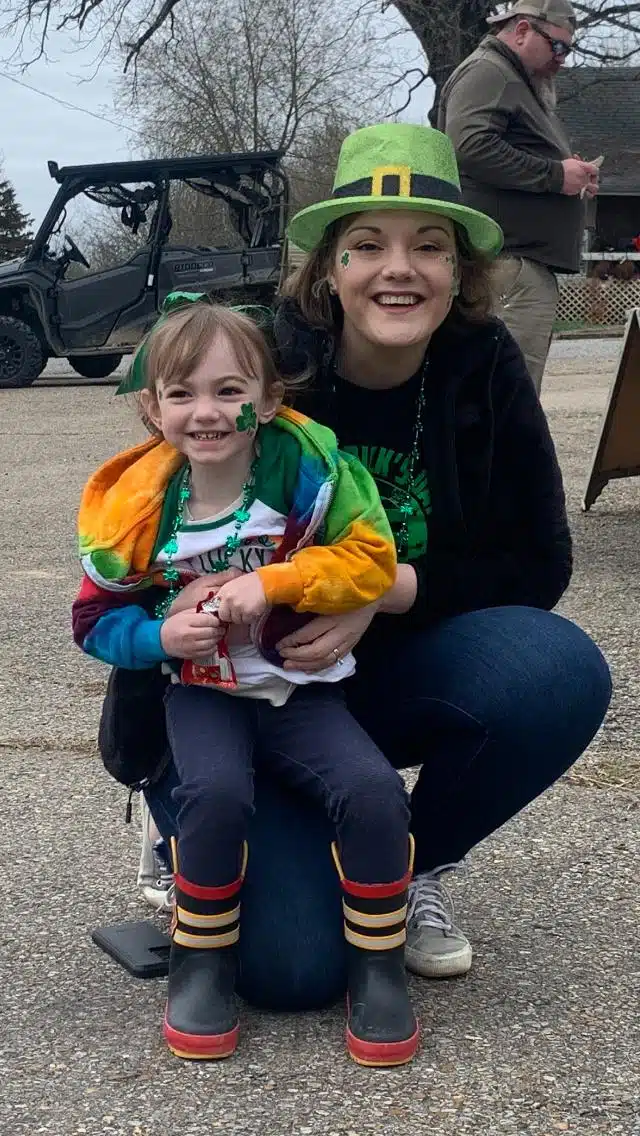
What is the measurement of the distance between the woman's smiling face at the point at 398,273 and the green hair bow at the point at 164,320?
0.14 meters

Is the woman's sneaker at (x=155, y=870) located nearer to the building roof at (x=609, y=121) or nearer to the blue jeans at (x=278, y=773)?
the blue jeans at (x=278, y=773)

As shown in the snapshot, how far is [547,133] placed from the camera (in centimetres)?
524

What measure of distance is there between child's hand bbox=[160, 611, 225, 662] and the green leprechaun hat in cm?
68

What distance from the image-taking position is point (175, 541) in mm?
2102

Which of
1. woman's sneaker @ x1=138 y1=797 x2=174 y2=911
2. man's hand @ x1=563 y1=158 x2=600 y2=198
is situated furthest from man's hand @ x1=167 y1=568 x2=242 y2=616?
man's hand @ x1=563 y1=158 x2=600 y2=198

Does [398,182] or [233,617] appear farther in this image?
[398,182]

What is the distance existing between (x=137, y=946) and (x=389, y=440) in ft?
2.95

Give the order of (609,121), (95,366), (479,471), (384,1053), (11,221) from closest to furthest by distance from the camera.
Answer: (384,1053) < (479,471) < (95,366) < (609,121) < (11,221)

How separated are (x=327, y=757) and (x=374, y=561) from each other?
285 millimetres

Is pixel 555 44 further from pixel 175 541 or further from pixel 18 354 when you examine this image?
pixel 18 354

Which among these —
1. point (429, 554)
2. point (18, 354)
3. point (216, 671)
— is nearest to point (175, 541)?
point (216, 671)

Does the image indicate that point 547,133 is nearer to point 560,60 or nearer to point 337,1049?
point 560,60

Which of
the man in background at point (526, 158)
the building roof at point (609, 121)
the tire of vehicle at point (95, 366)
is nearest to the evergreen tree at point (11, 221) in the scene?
the building roof at point (609, 121)

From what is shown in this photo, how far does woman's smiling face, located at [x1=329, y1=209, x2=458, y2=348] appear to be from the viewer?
2.23 meters
